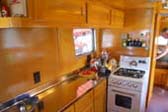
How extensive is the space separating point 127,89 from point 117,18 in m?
1.12

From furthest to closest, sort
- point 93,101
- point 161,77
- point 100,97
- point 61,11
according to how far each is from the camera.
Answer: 1. point 161,77
2. point 100,97
3. point 93,101
4. point 61,11

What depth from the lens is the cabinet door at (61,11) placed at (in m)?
1.07

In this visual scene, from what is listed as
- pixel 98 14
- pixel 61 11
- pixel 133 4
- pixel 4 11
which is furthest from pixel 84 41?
pixel 4 11

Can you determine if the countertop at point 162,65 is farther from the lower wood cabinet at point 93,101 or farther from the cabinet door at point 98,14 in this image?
the cabinet door at point 98,14

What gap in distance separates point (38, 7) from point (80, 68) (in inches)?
62.6

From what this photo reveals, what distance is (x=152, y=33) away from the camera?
2643 mm

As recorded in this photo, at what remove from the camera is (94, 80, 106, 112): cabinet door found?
2146mm

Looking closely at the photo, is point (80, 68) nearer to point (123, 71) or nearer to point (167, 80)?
point (123, 71)

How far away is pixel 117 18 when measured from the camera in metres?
2.43

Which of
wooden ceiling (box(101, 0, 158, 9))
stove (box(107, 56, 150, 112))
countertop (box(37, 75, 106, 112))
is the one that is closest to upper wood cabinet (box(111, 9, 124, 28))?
wooden ceiling (box(101, 0, 158, 9))

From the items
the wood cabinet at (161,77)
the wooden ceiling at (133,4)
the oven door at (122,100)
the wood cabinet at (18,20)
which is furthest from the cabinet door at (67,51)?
the wood cabinet at (161,77)

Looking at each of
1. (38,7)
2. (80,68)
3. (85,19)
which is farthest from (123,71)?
(38,7)

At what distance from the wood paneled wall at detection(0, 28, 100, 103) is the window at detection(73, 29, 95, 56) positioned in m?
0.19

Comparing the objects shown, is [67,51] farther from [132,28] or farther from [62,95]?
[132,28]
